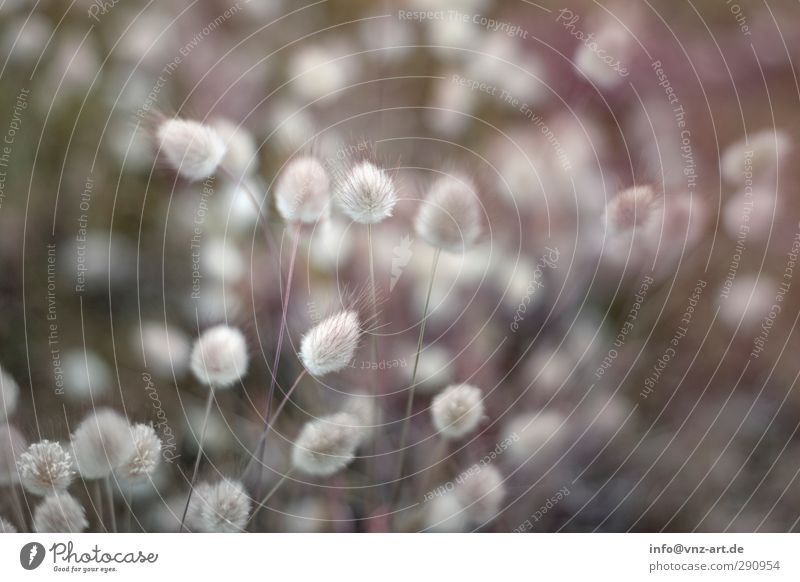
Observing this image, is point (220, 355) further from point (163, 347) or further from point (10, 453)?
point (10, 453)

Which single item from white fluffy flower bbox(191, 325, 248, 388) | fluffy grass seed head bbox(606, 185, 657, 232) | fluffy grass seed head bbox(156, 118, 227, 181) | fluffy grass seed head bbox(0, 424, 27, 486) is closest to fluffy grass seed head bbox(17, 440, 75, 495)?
fluffy grass seed head bbox(0, 424, 27, 486)

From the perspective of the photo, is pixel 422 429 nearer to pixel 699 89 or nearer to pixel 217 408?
pixel 217 408

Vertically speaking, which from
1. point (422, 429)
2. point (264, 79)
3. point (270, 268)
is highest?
point (264, 79)

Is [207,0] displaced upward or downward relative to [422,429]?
upward

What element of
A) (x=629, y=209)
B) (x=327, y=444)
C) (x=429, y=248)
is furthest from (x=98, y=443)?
(x=629, y=209)

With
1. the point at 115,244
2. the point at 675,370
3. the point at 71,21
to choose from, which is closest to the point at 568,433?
the point at 675,370

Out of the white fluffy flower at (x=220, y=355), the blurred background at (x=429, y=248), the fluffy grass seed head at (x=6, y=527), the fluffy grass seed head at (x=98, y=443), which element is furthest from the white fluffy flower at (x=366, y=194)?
the fluffy grass seed head at (x=6, y=527)

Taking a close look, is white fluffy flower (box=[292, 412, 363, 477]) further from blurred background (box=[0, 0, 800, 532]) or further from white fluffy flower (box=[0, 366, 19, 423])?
white fluffy flower (box=[0, 366, 19, 423])
